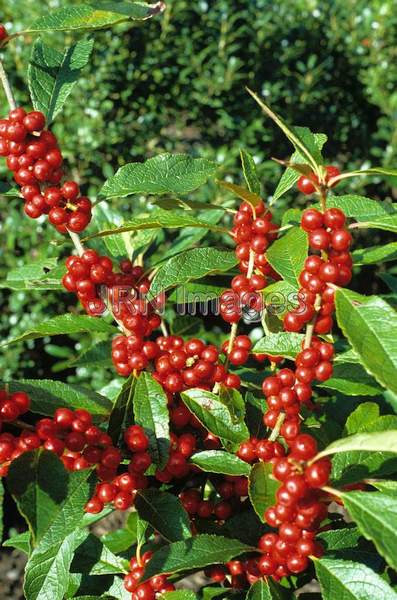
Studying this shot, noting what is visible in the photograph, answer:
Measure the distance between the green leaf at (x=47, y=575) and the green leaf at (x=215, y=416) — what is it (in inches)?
10.9

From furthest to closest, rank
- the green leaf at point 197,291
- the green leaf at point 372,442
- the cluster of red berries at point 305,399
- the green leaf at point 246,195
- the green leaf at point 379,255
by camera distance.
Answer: the green leaf at point 197,291
the green leaf at point 379,255
the green leaf at point 246,195
the cluster of red berries at point 305,399
the green leaf at point 372,442

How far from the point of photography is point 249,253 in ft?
3.71

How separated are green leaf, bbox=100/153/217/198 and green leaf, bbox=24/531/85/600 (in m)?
0.56

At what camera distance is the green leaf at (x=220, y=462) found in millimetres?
1073

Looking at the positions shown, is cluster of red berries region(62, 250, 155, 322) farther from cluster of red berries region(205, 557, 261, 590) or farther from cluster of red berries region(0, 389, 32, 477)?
cluster of red berries region(205, 557, 261, 590)

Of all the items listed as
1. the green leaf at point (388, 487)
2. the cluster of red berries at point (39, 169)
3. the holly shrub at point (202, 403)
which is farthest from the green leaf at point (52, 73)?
the green leaf at point (388, 487)

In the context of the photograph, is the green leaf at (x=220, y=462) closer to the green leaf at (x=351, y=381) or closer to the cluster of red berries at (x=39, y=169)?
the green leaf at (x=351, y=381)

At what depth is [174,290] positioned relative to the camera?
142 cm

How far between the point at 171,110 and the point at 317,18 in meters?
1.32

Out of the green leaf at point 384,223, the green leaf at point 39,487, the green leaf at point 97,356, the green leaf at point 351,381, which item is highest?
the green leaf at point 384,223

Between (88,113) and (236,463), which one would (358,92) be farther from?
(236,463)

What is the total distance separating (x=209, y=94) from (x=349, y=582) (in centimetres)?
361

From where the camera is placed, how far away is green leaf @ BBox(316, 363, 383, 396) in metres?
1.19

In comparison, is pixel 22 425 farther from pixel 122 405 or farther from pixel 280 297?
pixel 280 297
